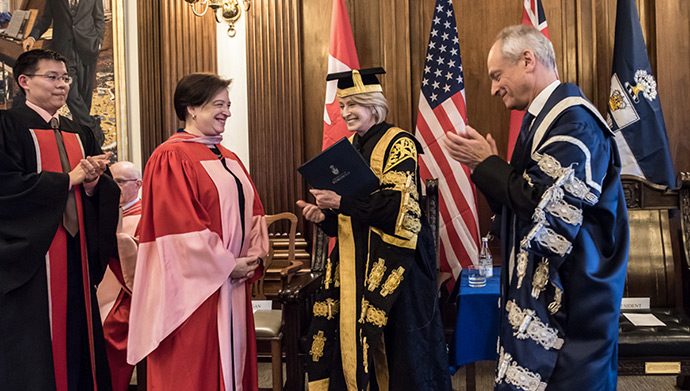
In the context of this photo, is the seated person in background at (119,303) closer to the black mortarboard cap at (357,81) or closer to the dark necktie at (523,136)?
the black mortarboard cap at (357,81)

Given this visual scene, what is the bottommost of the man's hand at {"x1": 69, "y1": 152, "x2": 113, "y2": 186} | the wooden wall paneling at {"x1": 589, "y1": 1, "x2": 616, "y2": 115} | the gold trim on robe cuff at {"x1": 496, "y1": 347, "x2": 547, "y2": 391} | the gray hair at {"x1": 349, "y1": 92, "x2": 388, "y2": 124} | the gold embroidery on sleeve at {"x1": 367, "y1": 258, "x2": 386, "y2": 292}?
the gold trim on robe cuff at {"x1": 496, "y1": 347, "x2": 547, "y2": 391}

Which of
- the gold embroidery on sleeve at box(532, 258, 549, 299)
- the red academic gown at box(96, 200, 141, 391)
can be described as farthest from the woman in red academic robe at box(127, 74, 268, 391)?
the gold embroidery on sleeve at box(532, 258, 549, 299)

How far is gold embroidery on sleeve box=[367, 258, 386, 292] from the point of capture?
99.7 inches

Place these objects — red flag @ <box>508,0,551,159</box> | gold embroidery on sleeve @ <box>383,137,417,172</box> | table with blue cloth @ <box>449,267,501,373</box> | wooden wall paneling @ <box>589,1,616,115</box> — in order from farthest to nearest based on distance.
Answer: wooden wall paneling @ <box>589,1,616,115</box>, red flag @ <box>508,0,551,159</box>, table with blue cloth @ <box>449,267,501,373</box>, gold embroidery on sleeve @ <box>383,137,417,172</box>

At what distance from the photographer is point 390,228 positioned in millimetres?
2518

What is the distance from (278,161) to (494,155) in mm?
2899

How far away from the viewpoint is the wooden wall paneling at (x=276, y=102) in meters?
4.60

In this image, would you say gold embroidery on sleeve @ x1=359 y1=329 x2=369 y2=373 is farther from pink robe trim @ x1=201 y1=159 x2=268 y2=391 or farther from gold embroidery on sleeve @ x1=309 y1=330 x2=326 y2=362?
pink robe trim @ x1=201 y1=159 x2=268 y2=391

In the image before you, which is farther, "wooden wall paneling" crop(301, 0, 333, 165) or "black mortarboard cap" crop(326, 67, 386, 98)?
"wooden wall paneling" crop(301, 0, 333, 165)

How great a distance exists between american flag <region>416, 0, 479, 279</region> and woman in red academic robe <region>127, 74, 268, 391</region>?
6.10 ft

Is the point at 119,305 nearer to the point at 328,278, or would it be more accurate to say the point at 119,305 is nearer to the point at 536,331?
the point at 328,278

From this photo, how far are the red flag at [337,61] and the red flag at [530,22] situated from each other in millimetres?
1252

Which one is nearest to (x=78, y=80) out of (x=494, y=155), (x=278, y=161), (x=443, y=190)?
(x=278, y=161)

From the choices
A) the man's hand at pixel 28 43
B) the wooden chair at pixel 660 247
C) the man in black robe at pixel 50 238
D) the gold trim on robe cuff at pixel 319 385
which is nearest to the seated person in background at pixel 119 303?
the man in black robe at pixel 50 238
